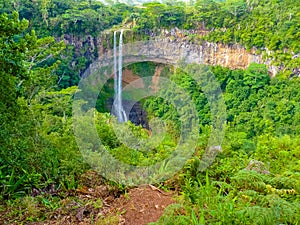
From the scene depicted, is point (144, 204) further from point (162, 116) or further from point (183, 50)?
point (183, 50)

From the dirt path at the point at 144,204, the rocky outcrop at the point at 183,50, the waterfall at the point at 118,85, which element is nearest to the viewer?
the dirt path at the point at 144,204

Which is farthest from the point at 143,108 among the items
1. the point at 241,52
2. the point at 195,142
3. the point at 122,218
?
the point at 122,218

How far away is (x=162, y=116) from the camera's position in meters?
17.0

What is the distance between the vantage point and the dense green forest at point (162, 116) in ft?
7.31

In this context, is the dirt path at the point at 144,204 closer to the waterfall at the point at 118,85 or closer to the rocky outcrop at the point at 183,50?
the waterfall at the point at 118,85

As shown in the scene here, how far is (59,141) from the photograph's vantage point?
11.5 feet

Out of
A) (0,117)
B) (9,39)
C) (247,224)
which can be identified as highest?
(9,39)

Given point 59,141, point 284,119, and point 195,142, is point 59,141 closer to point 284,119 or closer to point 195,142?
point 195,142

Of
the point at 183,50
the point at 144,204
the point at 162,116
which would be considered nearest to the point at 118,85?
the point at 183,50

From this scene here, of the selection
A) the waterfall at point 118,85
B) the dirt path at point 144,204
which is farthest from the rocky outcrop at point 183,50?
the dirt path at point 144,204

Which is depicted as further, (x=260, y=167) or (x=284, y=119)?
(x=284, y=119)

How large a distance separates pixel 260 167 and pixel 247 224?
46.4 inches

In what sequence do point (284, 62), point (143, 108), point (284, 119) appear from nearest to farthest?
point (284, 119), point (284, 62), point (143, 108)

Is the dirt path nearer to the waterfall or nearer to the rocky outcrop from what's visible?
the waterfall
